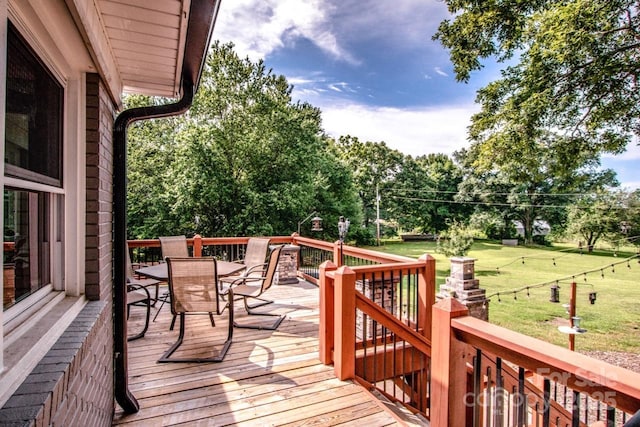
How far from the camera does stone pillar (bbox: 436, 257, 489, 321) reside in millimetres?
7574

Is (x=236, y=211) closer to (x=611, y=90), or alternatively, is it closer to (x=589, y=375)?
(x=611, y=90)

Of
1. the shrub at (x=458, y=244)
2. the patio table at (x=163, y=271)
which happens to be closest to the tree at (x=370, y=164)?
the shrub at (x=458, y=244)

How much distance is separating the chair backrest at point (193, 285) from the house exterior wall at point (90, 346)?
3.53ft

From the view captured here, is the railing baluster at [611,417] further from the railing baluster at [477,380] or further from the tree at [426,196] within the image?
the tree at [426,196]

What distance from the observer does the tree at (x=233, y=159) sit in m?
13.5

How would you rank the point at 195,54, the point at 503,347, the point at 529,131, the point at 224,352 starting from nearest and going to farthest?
the point at 503,347 < the point at 195,54 < the point at 224,352 < the point at 529,131

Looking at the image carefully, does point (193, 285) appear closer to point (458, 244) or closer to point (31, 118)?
point (31, 118)

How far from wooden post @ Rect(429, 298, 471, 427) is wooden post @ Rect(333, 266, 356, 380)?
119cm

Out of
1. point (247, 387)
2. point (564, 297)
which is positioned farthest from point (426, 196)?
point (247, 387)

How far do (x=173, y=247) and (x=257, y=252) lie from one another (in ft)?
4.85

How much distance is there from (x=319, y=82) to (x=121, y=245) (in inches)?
716

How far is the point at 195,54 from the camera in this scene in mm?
1888

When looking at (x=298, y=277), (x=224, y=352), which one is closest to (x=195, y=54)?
(x=224, y=352)

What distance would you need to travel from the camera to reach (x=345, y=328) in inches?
114
